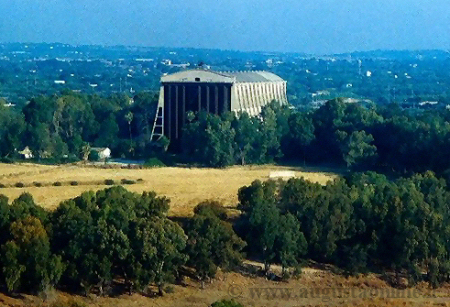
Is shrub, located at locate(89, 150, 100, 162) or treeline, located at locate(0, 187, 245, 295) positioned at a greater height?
treeline, located at locate(0, 187, 245, 295)

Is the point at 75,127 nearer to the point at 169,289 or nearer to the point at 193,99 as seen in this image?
the point at 193,99

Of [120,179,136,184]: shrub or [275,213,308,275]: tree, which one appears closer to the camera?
[275,213,308,275]: tree

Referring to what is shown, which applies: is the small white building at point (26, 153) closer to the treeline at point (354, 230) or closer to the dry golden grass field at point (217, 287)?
the dry golden grass field at point (217, 287)

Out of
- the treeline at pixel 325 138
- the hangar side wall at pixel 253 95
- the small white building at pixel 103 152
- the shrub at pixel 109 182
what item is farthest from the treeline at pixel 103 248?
the hangar side wall at pixel 253 95

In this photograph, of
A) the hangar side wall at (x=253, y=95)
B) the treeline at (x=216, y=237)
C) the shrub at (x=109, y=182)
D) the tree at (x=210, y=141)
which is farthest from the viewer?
the hangar side wall at (x=253, y=95)

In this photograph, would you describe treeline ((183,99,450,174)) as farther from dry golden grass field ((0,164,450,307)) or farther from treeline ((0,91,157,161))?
dry golden grass field ((0,164,450,307))

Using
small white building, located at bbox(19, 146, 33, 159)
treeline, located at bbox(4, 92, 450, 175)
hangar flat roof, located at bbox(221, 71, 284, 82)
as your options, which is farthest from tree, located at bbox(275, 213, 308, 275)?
hangar flat roof, located at bbox(221, 71, 284, 82)
